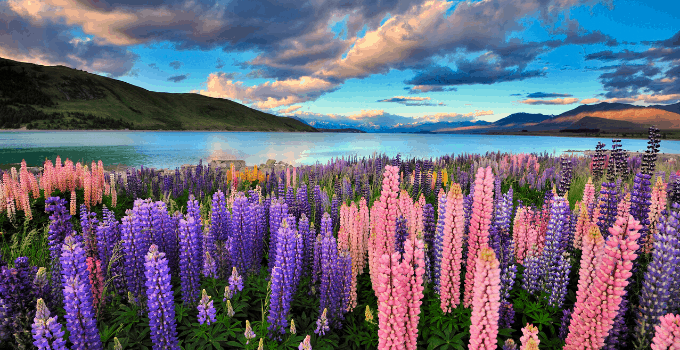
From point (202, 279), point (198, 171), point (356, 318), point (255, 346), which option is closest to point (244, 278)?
point (202, 279)

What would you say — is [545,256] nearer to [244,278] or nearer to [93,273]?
[244,278]

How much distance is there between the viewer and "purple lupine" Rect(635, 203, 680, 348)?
2764 mm

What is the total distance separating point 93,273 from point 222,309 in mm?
1703

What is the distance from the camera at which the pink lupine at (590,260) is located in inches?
106

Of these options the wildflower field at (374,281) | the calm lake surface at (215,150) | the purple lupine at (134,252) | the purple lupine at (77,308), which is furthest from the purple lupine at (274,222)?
the calm lake surface at (215,150)

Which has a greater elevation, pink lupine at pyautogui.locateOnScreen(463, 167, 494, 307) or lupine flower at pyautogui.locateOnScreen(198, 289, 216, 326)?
pink lupine at pyautogui.locateOnScreen(463, 167, 494, 307)

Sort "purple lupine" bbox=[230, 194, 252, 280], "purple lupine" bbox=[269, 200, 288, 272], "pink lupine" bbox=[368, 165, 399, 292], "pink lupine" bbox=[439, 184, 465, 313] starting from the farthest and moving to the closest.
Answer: "purple lupine" bbox=[269, 200, 288, 272] → "purple lupine" bbox=[230, 194, 252, 280] → "pink lupine" bbox=[368, 165, 399, 292] → "pink lupine" bbox=[439, 184, 465, 313]

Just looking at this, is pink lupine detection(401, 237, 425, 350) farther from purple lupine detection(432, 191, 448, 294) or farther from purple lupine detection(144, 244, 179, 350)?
purple lupine detection(144, 244, 179, 350)

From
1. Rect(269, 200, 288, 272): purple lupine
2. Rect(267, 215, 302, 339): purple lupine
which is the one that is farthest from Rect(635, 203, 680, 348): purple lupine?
Rect(269, 200, 288, 272): purple lupine

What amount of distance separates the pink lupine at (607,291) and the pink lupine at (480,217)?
0.97 m

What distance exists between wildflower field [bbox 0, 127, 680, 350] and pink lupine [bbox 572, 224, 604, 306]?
1 centimetres

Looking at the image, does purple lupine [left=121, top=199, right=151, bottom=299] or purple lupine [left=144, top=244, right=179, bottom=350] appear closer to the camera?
purple lupine [left=144, top=244, right=179, bottom=350]

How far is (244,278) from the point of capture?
4535mm

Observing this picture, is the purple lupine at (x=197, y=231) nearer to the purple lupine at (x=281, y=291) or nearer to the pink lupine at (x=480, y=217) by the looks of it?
the purple lupine at (x=281, y=291)
